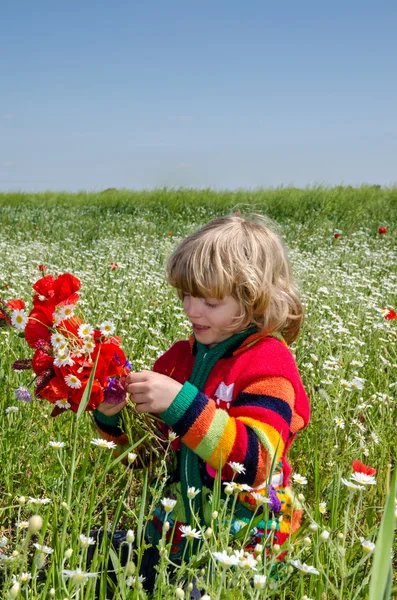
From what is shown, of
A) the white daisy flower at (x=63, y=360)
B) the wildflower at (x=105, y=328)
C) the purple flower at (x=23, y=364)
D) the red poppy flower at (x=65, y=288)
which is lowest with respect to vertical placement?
the purple flower at (x=23, y=364)

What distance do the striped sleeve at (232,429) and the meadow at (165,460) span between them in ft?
0.40

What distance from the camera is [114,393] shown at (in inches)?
72.6

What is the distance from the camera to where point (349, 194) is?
50.0 feet

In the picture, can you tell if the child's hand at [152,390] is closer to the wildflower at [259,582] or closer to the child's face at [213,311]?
the child's face at [213,311]

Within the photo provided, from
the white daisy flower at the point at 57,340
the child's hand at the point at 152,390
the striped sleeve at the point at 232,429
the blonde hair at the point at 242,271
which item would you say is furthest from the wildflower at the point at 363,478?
the white daisy flower at the point at 57,340

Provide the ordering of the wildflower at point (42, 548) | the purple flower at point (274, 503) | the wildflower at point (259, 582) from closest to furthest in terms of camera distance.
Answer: the wildflower at point (259, 582) → the wildflower at point (42, 548) → the purple flower at point (274, 503)

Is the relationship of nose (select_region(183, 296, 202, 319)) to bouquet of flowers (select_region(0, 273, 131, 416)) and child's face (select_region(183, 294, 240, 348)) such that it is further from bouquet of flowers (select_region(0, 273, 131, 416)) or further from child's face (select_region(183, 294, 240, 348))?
bouquet of flowers (select_region(0, 273, 131, 416))

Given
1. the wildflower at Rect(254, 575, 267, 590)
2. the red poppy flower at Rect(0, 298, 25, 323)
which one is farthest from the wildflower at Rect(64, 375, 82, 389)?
the wildflower at Rect(254, 575, 267, 590)

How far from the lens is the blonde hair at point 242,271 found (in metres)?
1.99

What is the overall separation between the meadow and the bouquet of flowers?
16 centimetres

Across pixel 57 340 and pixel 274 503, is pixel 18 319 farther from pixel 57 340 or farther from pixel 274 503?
pixel 274 503

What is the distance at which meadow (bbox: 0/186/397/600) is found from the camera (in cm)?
139

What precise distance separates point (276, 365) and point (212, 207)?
13.3 m

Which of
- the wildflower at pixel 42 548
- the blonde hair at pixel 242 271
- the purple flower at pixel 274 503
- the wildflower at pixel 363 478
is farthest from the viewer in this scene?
the blonde hair at pixel 242 271
